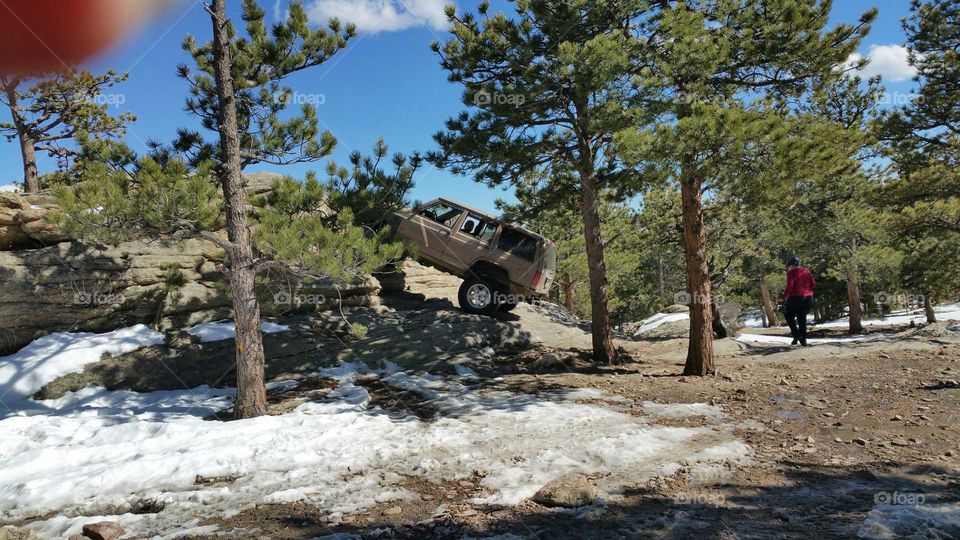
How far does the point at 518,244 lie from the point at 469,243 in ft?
3.66

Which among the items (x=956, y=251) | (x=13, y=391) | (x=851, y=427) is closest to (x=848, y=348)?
(x=956, y=251)

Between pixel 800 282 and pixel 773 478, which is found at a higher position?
pixel 800 282

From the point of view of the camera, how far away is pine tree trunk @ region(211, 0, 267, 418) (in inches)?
260

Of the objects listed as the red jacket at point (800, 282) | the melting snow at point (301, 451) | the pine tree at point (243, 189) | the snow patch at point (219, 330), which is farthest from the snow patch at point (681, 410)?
the snow patch at point (219, 330)

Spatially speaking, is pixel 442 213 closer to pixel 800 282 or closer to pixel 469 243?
pixel 469 243

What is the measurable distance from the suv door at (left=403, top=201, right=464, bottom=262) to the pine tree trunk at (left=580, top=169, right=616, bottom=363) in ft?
10.5

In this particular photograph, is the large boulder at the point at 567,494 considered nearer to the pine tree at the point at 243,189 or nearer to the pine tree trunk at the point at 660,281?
the pine tree at the point at 243,189

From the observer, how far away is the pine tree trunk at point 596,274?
31.5 ft

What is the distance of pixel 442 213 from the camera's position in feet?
38.9

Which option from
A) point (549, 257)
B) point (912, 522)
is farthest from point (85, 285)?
point (912, 522)

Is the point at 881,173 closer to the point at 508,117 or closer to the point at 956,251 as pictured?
the point at 956,251

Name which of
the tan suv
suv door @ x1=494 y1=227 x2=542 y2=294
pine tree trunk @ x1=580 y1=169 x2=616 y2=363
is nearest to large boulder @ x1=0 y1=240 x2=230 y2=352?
the tan suv

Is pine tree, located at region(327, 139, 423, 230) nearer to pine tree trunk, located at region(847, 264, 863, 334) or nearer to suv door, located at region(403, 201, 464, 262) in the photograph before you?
suv door, located at region(403, 201, 464, 262)

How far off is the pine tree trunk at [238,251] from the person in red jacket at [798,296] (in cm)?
1121
